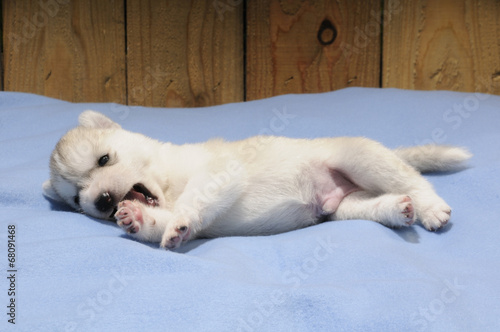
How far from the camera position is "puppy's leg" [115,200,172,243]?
1.74 m

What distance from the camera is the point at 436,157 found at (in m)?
2.38

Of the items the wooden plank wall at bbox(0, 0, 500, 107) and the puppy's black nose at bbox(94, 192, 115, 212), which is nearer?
the puppy's black nose at bbox(94, 192, 115, 212)

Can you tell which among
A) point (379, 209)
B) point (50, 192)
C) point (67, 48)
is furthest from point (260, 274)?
point (67, 48)

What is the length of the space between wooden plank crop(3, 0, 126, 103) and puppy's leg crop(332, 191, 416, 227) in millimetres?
1909

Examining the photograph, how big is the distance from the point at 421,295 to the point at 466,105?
181 centimetres

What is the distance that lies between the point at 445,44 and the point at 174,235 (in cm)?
247

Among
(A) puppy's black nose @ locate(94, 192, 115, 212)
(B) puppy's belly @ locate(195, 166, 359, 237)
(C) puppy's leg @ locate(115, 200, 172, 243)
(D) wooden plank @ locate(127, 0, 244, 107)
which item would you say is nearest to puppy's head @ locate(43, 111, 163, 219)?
(A) puppy's black nose @ locate(94, 192, 115, 212)

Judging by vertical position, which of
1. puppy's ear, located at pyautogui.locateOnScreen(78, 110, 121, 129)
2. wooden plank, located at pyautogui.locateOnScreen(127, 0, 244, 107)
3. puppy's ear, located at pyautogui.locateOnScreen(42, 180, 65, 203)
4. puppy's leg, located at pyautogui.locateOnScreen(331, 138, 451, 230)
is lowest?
puppy's ear, located at pyautogui.locateOnScreen(42, 180, 65, 203)

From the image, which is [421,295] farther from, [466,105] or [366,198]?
[466,105]

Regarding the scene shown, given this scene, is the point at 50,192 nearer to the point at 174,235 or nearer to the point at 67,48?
the point at 174,235

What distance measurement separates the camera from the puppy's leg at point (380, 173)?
2.06 m

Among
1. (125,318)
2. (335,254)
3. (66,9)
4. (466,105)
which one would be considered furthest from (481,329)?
(66,9)

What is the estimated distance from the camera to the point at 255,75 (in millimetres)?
3451

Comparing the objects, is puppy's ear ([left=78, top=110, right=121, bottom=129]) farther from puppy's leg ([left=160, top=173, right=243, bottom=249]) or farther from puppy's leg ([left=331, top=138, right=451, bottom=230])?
puppy's leg ([left=331, top=138, right=451, bottom=230])
